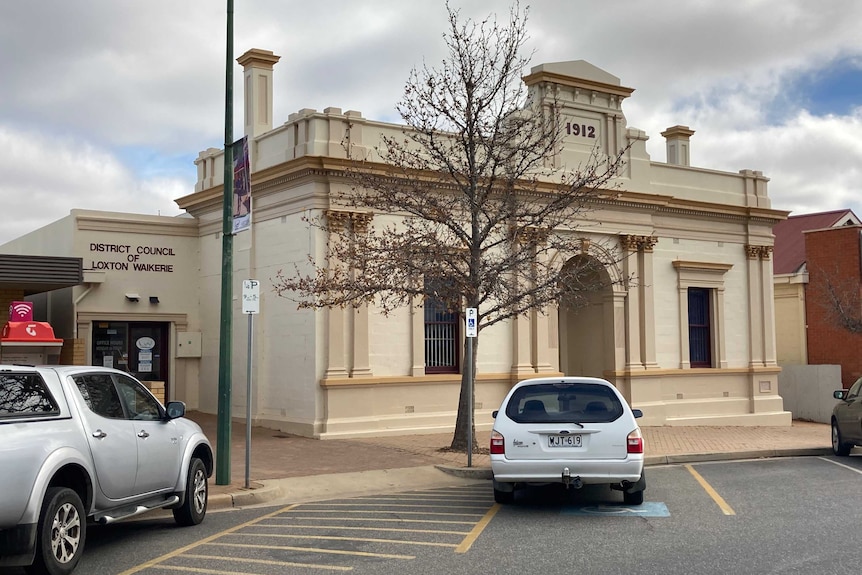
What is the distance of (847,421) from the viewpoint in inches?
671

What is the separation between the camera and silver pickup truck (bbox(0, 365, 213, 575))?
6.70 meters

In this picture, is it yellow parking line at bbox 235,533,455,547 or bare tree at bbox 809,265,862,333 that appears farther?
bare tree at bbox 809,265,862,333

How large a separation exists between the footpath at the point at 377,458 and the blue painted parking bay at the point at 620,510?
3071mm

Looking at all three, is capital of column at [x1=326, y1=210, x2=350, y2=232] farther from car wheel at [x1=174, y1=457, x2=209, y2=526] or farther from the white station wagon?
car wheel at [x1=174, y1=457, x2=209, y2=526]

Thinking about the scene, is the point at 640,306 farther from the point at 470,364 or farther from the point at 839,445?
the point at 470,364

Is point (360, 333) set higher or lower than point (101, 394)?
higher

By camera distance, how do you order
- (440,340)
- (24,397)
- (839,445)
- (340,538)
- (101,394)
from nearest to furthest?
(24,397) < (101,394) < (340,538) < (839,445) < (440,340)

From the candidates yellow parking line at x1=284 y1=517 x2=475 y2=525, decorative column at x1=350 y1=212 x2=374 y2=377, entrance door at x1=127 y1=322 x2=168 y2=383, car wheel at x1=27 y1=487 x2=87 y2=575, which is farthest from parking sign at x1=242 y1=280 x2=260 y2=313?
entrance door at x1=127 y1=322 x2=168 y2=383

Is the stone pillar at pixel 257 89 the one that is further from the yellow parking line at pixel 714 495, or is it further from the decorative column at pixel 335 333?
the yellow parking line at pixel 714 495

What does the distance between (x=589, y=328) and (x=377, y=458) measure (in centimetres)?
1092

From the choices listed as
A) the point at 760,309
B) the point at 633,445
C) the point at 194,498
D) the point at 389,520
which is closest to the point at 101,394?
the point at 194,498

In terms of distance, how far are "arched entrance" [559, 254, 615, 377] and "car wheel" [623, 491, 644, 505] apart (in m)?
12.4

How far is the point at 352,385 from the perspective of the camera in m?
19.3

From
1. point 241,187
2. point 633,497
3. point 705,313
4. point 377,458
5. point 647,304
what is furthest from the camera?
point 705,313
